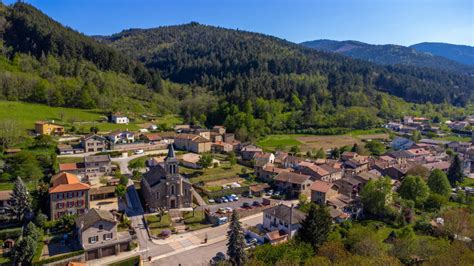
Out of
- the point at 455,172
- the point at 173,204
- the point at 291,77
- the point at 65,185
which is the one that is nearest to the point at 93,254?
the point at 65,185

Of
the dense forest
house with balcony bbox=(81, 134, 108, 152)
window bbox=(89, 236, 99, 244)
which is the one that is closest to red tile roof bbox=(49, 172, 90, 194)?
window bbox=(89, 236, 99, 244)

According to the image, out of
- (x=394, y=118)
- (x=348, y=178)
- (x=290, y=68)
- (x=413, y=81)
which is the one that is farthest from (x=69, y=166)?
(x=413, y=81)

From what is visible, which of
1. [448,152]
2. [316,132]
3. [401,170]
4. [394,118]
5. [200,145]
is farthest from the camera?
[394,118]

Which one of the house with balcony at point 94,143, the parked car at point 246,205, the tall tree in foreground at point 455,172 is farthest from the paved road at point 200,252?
the tall tree in foreground at point 455,172

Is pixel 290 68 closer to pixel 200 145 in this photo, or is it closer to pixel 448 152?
pixel 448 152

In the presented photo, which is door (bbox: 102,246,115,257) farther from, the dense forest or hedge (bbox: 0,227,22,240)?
the dense forest

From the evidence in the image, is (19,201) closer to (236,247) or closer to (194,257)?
(194,257)
